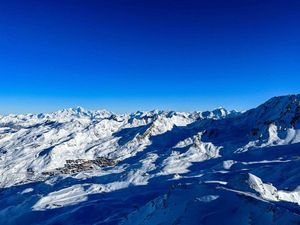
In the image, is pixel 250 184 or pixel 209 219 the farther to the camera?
pixel 250 184

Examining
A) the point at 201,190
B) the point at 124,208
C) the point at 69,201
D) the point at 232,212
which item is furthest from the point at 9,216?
the point at 232,212

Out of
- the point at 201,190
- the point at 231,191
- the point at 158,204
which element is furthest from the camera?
the point at 158,204

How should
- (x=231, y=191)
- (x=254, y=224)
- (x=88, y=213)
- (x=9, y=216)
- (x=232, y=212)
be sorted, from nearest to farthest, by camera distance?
(x=254, y=224) → (x=232, y=212) → (x=231, y=191) → (x=88, y=213) → (x=9, y=216)

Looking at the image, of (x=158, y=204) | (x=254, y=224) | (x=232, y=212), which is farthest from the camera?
(x=158, y=204)

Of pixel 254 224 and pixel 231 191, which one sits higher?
pixel 231 191

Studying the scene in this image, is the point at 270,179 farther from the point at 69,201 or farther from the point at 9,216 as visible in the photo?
the point at 9,216

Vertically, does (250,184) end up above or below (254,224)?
above

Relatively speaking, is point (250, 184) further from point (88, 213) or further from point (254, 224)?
point (88, 213)

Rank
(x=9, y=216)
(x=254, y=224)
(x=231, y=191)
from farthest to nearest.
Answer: (x=9, y=216) → (x=231, y=191) → (x=254, y=224)

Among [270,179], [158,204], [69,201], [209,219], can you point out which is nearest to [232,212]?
[209,219]
